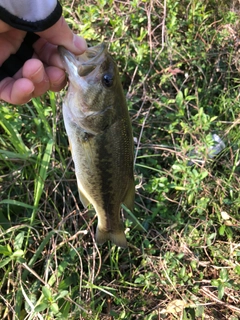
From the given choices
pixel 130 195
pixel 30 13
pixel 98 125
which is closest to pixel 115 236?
pixel 130 195

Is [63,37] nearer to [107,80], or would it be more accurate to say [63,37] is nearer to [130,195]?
[107,80]

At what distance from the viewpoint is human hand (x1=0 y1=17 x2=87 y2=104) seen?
1753 millimetres

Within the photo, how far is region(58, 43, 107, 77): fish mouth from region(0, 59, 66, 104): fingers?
0.13 metres

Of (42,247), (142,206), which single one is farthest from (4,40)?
(142,206)

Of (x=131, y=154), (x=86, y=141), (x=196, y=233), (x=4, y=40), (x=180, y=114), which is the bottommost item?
(x=196, y=233)

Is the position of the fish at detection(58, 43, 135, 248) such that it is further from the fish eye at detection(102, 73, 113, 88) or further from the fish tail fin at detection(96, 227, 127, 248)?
the fish tail fin at detection(96, 227, 127, 248)

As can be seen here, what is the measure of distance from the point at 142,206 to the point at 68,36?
159cm

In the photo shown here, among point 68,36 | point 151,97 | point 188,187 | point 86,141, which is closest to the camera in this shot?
point 68,36

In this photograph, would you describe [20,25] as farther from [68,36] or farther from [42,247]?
[42,247]

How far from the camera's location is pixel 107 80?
183 cm

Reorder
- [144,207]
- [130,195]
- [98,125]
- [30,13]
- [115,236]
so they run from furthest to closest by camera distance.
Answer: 1. [144,207]
2. [115,236]
3. [130,195]
4. [98,125]
5. [30,13]

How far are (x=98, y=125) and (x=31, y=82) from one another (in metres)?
0.40

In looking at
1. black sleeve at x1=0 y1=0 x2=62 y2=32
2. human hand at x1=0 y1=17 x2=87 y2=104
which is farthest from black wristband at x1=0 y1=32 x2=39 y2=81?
black sleeve at x1=0 y1=0 x2=62 y2=32

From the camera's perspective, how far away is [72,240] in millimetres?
2689
